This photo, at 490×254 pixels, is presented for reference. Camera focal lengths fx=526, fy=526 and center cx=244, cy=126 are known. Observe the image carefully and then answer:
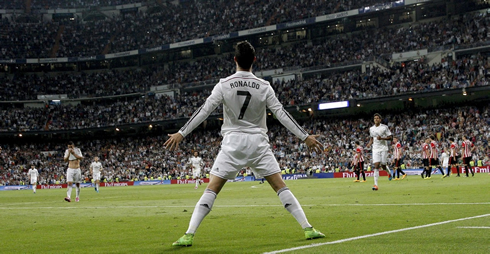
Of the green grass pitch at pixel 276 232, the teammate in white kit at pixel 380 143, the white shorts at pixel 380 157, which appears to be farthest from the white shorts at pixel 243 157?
the white shorts at pixel 380 157

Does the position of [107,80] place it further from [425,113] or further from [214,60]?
[425,113]

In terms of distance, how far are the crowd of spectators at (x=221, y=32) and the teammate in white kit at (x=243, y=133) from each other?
181ft

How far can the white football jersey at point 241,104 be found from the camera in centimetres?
719

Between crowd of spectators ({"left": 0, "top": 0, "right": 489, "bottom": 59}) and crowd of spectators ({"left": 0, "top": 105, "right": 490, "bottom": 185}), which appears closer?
crowd of spectators ({"left": 0, "top": 105, "right": 490, "bottom": 185})

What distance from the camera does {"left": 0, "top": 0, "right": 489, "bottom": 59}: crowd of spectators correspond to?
61031 millimetres

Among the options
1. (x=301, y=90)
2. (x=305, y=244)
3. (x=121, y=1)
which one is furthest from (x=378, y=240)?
(x=121, y=1)

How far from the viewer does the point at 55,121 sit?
7681 cm

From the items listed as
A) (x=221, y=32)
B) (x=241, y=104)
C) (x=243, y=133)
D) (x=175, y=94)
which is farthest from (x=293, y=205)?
(x=175, y=94)

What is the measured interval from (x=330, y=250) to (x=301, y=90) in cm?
5860

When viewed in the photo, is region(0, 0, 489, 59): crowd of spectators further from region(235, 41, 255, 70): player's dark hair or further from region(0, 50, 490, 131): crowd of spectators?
region(235, 41, 255, 70): player's dark hair

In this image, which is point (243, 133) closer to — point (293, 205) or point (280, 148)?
point (293, 205)

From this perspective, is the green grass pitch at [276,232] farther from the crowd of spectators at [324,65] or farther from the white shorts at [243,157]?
the crowd of spectators at [324,65]

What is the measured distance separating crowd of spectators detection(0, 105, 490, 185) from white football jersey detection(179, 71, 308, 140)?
37337mm

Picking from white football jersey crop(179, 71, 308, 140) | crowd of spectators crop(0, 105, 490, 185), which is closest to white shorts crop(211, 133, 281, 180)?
white football jersey crop(179, 71, 308, 140)
